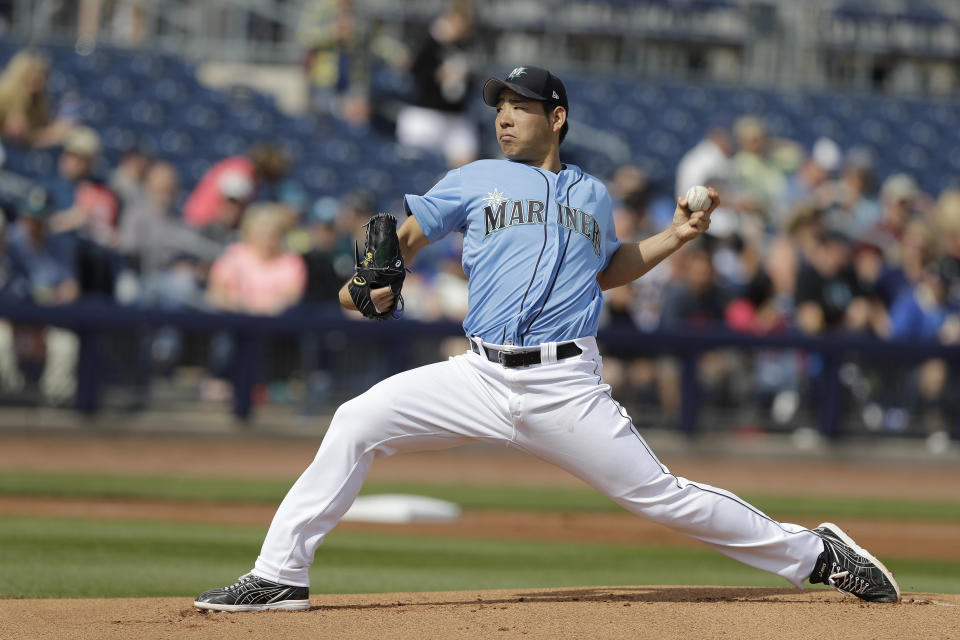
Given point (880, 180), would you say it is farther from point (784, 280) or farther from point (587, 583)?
point (587, 583)

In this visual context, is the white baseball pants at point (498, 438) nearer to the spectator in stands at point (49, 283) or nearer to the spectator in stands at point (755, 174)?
the spectator in stands at point (49, 283)

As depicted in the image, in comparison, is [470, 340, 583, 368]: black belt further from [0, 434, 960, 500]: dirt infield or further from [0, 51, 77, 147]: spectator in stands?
[0, 51, 77, 147]: spectator in stands

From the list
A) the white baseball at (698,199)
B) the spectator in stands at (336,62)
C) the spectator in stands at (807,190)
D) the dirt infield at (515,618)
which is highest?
the spectator in stands at (336,62)

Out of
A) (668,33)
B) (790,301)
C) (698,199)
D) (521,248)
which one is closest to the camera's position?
(521,248)

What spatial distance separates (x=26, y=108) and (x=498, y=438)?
8810 mm

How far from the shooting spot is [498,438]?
14.0 ft

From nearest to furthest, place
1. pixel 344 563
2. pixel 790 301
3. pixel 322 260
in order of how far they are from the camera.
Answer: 1. pixel 344 563
2. pixel 322 260
3. pixel 790 301

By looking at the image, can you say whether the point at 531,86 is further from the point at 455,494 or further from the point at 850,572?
the point at 455,494

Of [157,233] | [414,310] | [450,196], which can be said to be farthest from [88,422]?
[450,196]

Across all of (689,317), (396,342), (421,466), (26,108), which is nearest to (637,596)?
(421,466)

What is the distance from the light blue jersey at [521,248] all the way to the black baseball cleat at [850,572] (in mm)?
1132

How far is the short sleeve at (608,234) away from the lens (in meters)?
4.43

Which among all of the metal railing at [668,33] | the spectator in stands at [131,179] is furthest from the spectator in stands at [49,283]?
the metal railing at [668,33]

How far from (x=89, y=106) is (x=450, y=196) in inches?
430
